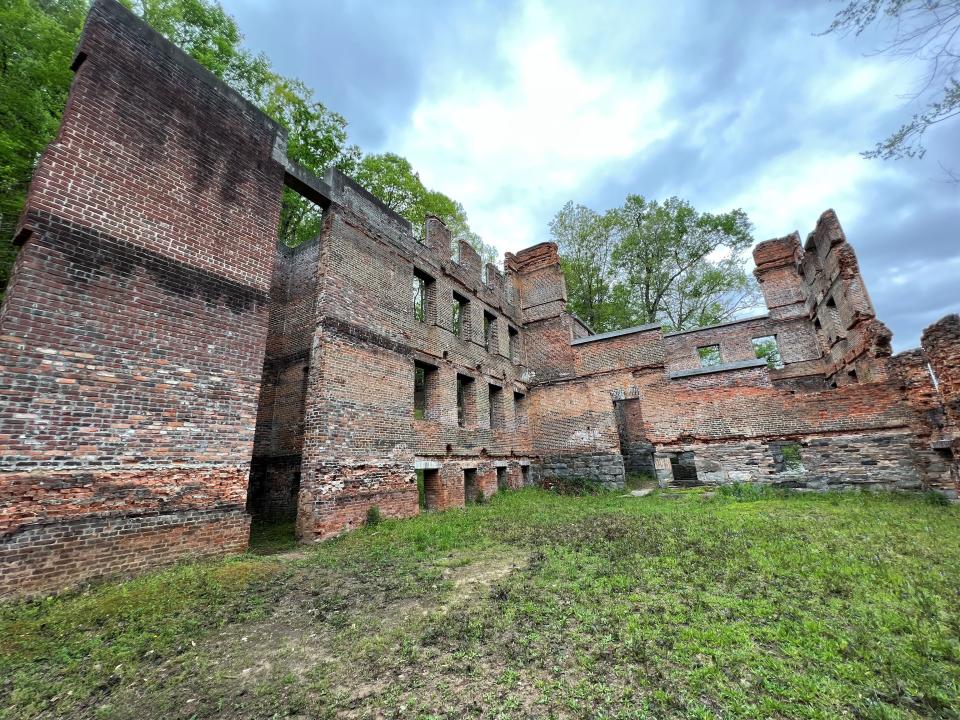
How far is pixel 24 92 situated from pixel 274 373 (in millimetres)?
9350

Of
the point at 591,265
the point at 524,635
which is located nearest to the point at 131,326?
the point at 524,635

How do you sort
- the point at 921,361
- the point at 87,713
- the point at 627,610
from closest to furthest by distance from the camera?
the point at 87,713 → the point at 627,610 → the point at 921,361

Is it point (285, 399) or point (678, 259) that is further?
point (678, 259)

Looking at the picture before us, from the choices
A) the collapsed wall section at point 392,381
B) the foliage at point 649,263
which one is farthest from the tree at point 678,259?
the collapsed wall section at point 392,381

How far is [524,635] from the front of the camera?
3488mm

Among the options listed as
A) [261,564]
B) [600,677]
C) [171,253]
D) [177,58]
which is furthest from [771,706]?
[177,58]

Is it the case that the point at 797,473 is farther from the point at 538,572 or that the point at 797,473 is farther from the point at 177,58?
the point at 177,58

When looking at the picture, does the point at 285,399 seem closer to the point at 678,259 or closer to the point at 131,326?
the point at 131,326

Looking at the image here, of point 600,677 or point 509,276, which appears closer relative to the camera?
point 600,677

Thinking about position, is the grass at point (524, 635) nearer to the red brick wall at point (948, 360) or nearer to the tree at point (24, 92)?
the red brick wall at point (948, 360)

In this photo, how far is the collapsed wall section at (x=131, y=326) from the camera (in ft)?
14.9

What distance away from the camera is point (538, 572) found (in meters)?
5.09

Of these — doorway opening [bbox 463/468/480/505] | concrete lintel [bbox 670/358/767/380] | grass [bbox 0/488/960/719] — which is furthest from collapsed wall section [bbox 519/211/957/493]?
grass [bbox 0/488/960/719]

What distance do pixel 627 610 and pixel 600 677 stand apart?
114cm
